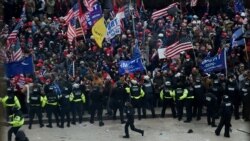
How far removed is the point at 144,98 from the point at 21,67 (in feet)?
13.0

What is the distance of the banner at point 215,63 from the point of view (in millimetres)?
17453

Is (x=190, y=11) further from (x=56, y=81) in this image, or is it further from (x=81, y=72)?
(x=56, y=81)

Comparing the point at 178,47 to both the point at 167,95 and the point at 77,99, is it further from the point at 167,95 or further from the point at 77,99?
→ the point at 77,99

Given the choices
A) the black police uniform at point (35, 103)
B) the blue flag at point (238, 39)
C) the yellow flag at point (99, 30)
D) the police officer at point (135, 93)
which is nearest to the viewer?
the black police uniform at point (35, 103)

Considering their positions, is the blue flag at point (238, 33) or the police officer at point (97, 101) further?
the blue flag at point (238, 33)

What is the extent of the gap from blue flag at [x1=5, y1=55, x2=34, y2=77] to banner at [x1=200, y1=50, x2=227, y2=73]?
5.63m

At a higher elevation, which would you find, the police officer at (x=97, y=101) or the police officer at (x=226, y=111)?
the police officer at (x=97, y=101)

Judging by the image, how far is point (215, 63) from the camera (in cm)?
Answer: 1758

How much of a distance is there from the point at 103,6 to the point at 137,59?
872 cm

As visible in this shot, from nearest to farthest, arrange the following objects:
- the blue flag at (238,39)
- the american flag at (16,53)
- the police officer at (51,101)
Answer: the police officer at (51,101), the american flag at (16,53), the blue flag at (238,39)

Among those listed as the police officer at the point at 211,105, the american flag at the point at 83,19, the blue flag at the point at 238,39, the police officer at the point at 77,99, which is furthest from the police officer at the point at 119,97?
the blue flag at the point at 238,39

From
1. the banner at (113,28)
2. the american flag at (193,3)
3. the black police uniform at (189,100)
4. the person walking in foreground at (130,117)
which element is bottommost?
the person walking in foreground at (130,117)

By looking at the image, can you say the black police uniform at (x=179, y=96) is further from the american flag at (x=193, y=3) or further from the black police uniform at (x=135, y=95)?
the american flag at (x=193, y=3)

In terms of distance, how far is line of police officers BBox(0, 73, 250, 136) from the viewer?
53.5 ft
